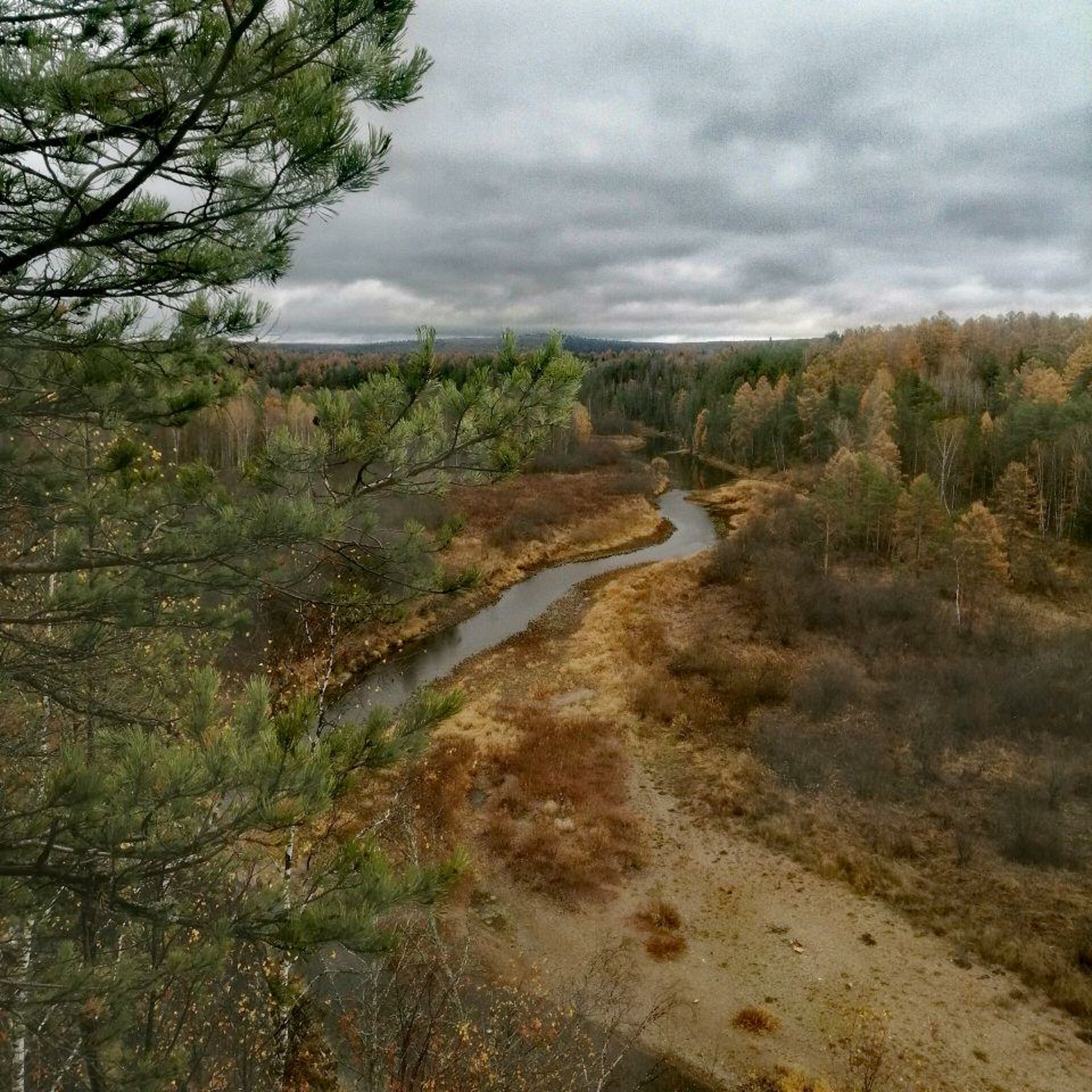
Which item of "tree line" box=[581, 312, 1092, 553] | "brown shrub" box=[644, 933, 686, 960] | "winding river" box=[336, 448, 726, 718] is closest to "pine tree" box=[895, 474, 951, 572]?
"tree line" box=[581, 312, 1092, 553]

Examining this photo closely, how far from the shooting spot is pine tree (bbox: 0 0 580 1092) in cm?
252

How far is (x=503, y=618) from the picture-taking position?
24703 mm

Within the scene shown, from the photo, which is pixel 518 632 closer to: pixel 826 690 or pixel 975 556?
pixel 826 690

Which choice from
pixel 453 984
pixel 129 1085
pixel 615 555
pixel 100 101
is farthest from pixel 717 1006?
pixel 615 555

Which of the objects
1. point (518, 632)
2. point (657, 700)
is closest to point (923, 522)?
point (657, 700)

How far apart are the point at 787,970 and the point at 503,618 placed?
16.2m

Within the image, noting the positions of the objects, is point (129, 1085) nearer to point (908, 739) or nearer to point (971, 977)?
point (971, 977)

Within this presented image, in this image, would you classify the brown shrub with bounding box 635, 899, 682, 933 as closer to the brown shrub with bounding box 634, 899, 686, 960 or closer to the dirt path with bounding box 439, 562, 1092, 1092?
the brown shrub with bounding box 634, 899, 686, 960

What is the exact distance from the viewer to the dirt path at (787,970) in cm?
827

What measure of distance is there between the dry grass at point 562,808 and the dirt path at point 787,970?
16.9 inches

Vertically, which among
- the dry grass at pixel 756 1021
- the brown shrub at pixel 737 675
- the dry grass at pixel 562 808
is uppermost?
the brown shrub at pixel 737 675

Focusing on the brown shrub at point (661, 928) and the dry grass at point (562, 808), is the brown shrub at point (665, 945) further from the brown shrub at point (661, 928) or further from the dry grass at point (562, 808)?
the dry grass at point (562, 808)

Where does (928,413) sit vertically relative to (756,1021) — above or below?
above

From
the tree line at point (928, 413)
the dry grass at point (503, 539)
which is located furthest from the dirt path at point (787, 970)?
the tree line at point (928, 413)
